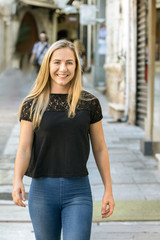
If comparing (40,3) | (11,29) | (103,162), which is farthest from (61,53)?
(40,3)

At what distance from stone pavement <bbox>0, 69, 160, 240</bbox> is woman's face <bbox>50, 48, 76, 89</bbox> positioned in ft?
5.83

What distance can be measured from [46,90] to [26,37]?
85.8 feet

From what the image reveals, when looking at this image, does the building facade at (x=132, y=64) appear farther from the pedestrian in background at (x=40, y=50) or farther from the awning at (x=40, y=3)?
the awning at (x=40, y=3)

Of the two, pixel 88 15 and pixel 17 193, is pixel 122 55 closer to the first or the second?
pixel 88 15

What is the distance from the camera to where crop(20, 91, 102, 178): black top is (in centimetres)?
221

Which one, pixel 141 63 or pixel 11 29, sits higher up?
pixel 11 29

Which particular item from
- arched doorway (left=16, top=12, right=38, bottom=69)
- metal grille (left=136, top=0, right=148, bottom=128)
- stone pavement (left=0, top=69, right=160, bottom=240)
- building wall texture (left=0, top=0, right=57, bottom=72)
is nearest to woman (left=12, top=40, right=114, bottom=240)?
stone pavement (left=0, top=69, right=160, bottom=240)

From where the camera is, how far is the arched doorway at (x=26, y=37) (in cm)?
2606

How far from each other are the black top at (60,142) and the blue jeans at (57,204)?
0.05 metres

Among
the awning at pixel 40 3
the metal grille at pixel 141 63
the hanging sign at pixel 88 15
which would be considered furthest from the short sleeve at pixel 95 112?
the awning at pixel 40 3

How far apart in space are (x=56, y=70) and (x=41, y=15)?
1020 inches

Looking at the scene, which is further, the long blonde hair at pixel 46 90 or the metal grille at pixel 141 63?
the metal grille at pixel 141 63

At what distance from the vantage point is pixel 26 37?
91.1 feet

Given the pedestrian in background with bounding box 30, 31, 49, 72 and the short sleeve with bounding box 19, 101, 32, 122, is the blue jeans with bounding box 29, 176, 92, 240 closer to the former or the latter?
the short sleeve with bounding box 19, 101, 32, 122
